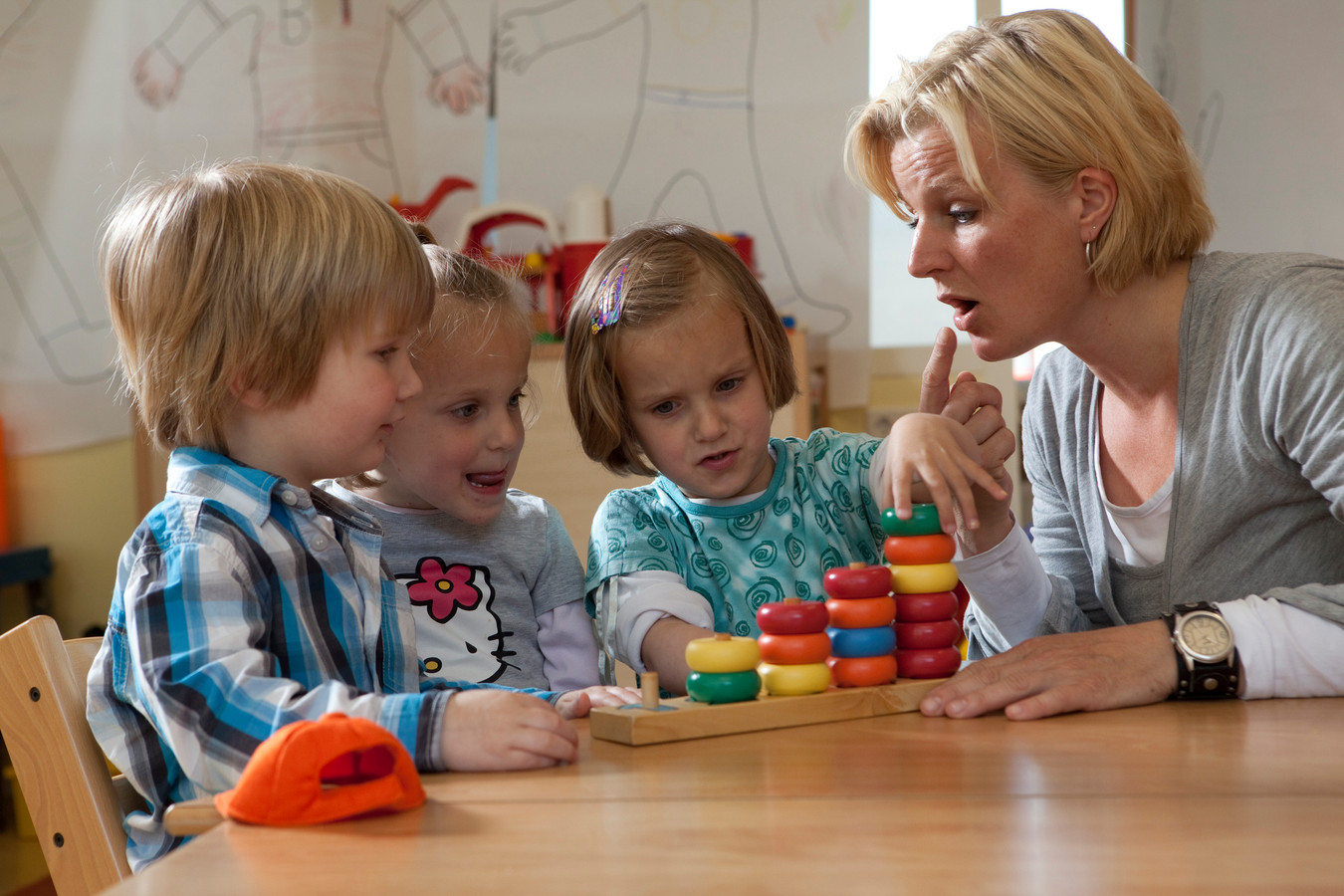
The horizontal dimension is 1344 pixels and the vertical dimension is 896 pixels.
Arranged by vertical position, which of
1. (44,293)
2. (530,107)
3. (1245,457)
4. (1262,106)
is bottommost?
(1245,457)

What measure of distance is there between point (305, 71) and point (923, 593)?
2971 millimetres

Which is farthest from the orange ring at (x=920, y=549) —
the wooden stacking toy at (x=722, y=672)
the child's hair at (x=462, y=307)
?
the child's hair at (x=462, y=307)

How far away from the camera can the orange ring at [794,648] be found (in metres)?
1.06

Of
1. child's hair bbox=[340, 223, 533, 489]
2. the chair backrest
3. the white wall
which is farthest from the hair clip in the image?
the white wall

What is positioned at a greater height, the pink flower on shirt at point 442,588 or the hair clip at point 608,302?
the hair clip at point 608,302

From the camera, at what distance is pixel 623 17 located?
368cm

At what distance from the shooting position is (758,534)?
1469 mm

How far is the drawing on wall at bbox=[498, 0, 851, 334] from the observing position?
3619mm

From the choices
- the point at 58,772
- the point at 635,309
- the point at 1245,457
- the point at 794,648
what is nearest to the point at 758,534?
the point at 635,309

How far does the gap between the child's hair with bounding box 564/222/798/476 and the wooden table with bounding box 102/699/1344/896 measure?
0.62m

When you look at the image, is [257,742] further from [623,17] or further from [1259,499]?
[623,17]

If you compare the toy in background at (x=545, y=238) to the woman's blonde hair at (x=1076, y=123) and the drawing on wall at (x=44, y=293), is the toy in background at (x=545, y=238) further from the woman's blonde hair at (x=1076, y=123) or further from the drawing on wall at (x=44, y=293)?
the woman's blonde hair at (x=1076, y=123)

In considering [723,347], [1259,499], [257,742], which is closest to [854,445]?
[723,347]

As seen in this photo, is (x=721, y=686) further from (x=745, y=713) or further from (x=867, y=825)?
(x=867, y=825)
